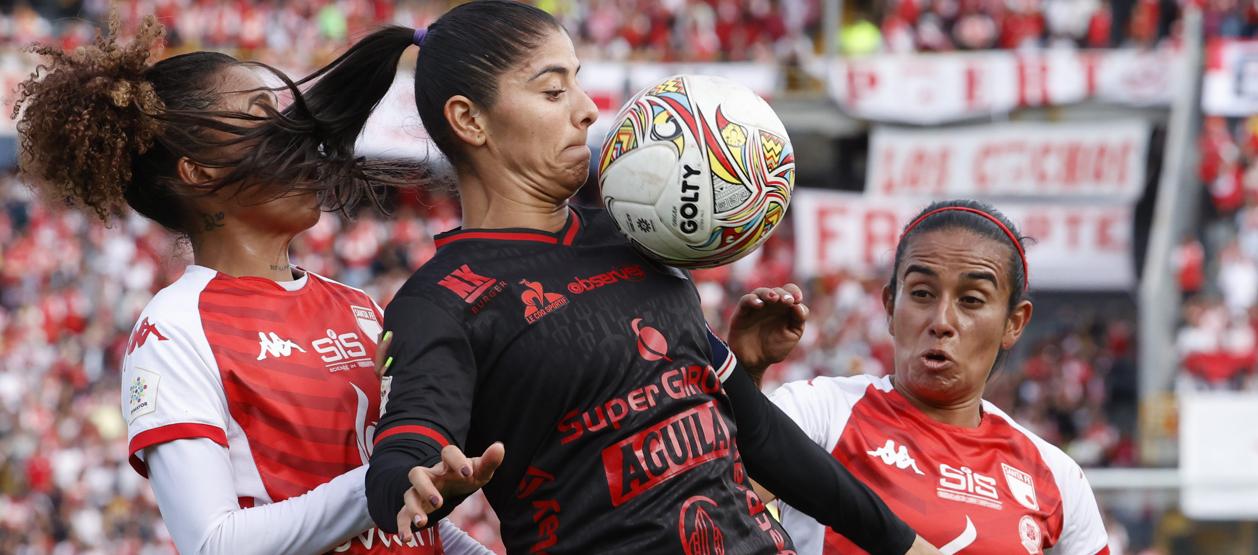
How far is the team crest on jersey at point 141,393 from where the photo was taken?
3.32 m

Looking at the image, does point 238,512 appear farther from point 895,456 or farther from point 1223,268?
point 1223,268

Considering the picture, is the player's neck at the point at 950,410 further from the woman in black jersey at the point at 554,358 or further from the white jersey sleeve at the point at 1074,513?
the woman in black jersey at the point at 554,358

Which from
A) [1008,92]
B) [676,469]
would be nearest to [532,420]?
[676,469]

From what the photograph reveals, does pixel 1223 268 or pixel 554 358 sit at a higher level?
pixel 554 358

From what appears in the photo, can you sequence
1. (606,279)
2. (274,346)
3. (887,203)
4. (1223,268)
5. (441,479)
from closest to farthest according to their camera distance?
(441,479), (606,279), (274,346), (1223,268), (887,203)

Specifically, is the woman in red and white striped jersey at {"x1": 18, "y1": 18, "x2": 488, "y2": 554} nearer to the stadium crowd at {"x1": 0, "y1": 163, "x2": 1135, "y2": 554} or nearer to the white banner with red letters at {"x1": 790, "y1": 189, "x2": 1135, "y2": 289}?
the stadium crowd at {"x1": 0, "y1": 163, "x2": 1135, "y2": 554}

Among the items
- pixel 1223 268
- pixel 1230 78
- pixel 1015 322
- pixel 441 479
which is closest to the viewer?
pixel 441 479

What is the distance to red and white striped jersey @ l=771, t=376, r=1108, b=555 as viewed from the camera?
4.00 meters

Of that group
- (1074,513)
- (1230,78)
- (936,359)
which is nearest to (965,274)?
(936,359)

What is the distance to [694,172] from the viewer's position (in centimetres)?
319

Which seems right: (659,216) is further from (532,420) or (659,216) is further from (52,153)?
(52,153)

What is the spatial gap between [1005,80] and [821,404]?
1800cm

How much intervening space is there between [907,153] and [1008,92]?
154 cm

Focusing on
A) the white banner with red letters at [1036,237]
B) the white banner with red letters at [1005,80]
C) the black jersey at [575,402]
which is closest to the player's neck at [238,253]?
the black jersey at [575,402]
